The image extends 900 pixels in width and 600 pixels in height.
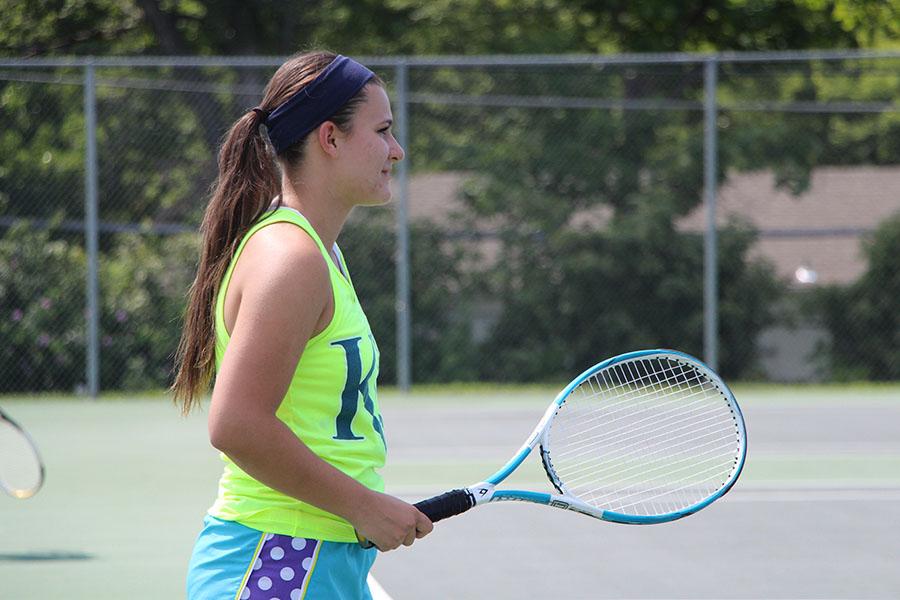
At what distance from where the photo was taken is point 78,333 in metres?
11.6

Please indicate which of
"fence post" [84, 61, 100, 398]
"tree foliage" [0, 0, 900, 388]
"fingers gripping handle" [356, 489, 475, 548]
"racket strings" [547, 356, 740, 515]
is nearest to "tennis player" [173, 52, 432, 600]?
"fingers gripping handle" [356, 489, 475, 548]

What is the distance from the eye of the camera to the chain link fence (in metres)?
11.7

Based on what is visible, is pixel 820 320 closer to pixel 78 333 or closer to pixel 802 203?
pixel 802 203

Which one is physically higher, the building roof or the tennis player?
the tennis player

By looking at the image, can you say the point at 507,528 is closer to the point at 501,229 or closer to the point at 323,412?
the point at 323,412

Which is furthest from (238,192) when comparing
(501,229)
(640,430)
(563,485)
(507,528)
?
(501,229)

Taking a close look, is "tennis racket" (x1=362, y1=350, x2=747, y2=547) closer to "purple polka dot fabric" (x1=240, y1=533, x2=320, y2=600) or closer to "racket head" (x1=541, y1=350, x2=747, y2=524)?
"racket head" (x1=541, y1=350, x2=747, y2=524)

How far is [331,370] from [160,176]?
1145 centimetres

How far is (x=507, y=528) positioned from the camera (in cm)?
596

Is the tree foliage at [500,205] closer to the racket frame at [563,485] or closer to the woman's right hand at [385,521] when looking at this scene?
the racket frame at [563,485]

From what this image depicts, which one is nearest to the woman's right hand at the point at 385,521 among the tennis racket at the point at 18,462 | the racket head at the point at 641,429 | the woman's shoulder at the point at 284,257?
the woman's shoulder at the point at 284,257

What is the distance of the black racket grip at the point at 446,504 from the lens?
2275 mm

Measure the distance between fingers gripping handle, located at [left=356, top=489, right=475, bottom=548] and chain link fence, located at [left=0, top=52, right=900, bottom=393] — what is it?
8.98 metres

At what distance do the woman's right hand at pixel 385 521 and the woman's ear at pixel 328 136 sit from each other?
534mm
